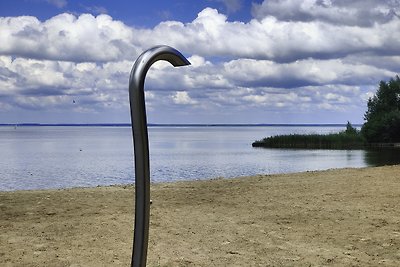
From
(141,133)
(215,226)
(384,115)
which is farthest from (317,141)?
(141,133)

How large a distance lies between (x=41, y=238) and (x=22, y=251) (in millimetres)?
615

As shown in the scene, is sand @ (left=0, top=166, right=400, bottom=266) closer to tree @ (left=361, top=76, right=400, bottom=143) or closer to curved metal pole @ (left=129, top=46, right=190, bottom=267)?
curved metal pole @ (left=129, top=46, right=190, bottom=267)

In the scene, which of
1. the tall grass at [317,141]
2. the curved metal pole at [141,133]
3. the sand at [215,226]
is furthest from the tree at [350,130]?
the curved metal pole at [141,133]

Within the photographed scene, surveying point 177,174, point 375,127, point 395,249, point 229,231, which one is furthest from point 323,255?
point 375,127

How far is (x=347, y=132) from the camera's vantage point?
64.6 m

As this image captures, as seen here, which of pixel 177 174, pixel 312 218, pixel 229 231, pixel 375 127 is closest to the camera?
pixel 229 231

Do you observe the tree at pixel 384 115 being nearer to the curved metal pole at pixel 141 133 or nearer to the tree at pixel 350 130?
the tree at pixel 350 130

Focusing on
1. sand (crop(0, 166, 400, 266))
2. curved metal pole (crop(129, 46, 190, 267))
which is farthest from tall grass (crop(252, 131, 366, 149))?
curved metal pole (crop(129, 46, 190, 267))

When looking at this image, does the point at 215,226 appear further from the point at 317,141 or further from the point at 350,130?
the point at 350,130

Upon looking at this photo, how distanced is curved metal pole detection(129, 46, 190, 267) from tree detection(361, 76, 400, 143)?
197ft

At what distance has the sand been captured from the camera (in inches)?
246

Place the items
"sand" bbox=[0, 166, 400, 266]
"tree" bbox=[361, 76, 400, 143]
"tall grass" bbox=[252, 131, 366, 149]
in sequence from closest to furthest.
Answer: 1. "sand" bbox=[0, 166, 400, 266]
2. "tall grass" bbox=[252, 131, 366, 149]
3. "tree" bbox=[361, 76, 400, 143]

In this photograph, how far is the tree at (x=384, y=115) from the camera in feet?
198

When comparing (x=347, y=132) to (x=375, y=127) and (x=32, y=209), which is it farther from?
(x=32, y=209)
